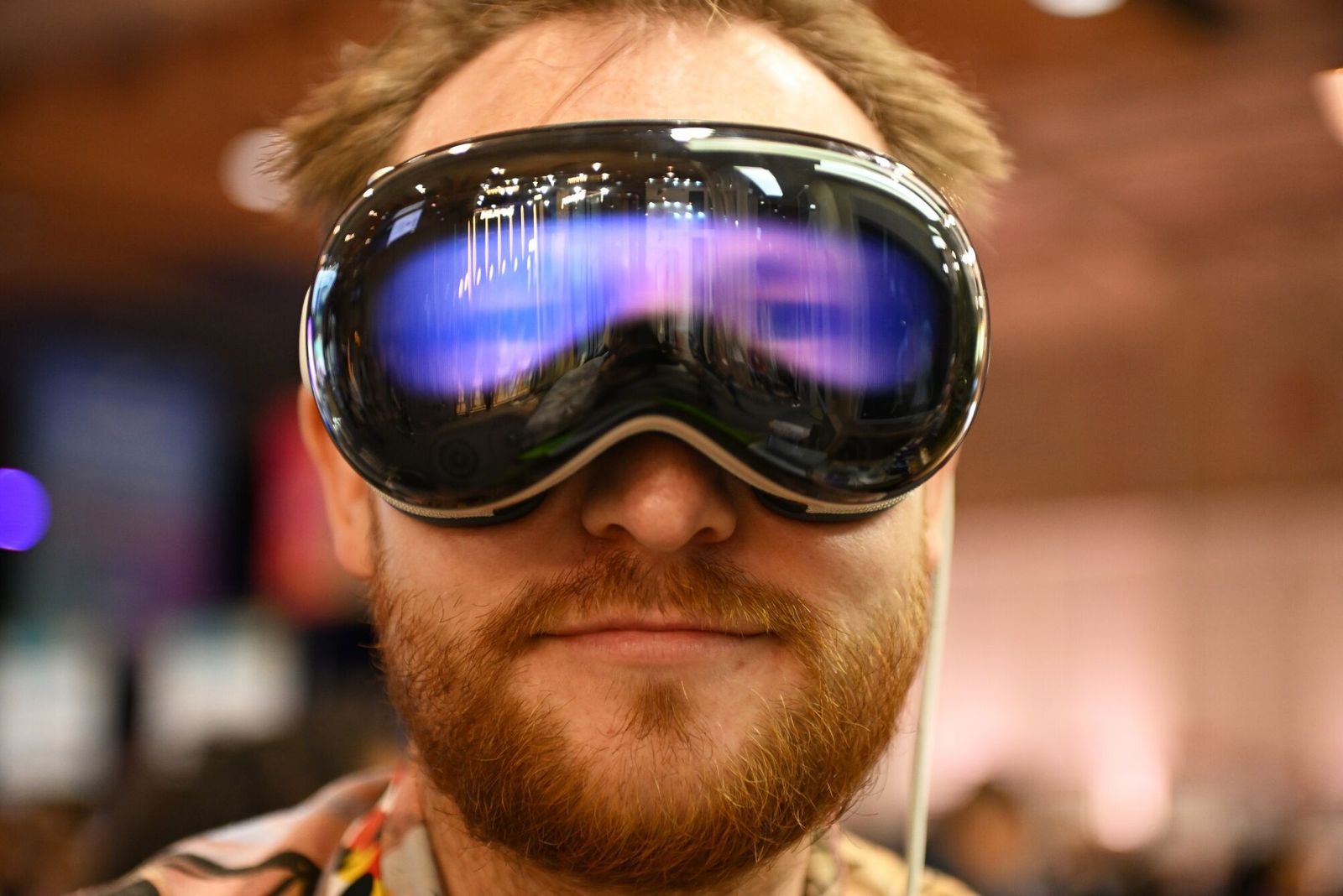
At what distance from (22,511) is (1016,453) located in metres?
5.88

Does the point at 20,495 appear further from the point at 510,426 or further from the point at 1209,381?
the point at 510,426

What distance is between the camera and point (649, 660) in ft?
2.93

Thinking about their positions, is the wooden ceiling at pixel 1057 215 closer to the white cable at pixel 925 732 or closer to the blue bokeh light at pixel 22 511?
the blue bokeh light at pixel 22 511

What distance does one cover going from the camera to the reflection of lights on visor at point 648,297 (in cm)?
85

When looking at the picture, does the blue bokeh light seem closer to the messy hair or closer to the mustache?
the messy hair

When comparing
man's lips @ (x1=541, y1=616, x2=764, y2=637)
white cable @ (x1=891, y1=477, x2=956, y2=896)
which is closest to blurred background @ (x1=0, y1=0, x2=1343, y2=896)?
white cable @ (x1=891, y1=477, x2=956, y2=896)

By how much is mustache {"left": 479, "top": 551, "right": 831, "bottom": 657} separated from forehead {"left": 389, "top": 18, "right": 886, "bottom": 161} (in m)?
0.35

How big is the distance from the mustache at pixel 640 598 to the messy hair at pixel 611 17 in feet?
1.49

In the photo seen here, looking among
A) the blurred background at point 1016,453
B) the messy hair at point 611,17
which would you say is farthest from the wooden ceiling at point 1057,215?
the messy hair at point 611,17

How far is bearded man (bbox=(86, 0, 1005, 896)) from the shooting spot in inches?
33.6

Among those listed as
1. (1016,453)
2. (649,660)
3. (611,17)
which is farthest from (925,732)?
(1016,453)

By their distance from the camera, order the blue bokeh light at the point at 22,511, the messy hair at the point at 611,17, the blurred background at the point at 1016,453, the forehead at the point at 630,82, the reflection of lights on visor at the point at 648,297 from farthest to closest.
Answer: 1. the blue bokeh light at the point at 22,511
2. the blurred background at the point at 1016,453
3. the messy hair at the point at 611,17
4. the forehead at the point at 630,82
5. the reflection of lights on visor at the point at 648,297

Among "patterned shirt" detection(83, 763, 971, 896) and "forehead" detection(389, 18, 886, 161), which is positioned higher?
"forehead" detection(389, 18, 886, 161)

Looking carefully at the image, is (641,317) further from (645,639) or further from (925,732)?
(925,732)
